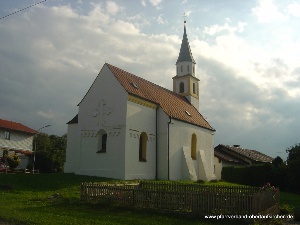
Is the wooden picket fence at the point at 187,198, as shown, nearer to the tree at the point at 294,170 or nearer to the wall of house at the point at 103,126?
the wall of house at the point at 103,126

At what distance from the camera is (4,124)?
52531mm

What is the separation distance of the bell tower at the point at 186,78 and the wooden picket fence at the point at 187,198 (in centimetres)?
3012

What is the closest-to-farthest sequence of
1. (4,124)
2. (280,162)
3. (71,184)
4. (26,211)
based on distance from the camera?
(26,211), (71,184), (280,162), (4,124)

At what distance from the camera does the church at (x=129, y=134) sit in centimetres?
2894

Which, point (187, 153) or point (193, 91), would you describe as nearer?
point (187, 153)

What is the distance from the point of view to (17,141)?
53875mm

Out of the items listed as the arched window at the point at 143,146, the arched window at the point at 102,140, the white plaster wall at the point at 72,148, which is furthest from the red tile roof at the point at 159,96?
the white plaster wall at the point at 72,148

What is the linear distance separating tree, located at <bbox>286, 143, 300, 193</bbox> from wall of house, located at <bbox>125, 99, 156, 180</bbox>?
14607mm

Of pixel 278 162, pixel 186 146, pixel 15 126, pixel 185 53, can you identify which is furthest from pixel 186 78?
pixel 15 126

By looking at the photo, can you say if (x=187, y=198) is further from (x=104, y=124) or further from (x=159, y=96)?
Answer: (x=159, y=96)

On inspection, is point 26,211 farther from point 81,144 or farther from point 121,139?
point 81,144

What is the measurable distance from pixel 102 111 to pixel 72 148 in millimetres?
6578

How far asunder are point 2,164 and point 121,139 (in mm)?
16106

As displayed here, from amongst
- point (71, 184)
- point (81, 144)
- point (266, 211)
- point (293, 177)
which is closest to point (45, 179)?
point (71, 184)
